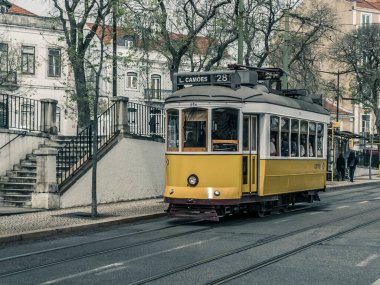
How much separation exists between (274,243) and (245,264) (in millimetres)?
2418

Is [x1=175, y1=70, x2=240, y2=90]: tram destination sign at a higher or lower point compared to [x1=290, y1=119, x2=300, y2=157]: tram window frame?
higher

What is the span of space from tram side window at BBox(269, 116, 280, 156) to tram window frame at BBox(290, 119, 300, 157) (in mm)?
929

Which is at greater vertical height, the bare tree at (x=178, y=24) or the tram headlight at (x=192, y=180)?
the bare tree at (x=178, y=24)

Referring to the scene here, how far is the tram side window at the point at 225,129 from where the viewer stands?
15.7m

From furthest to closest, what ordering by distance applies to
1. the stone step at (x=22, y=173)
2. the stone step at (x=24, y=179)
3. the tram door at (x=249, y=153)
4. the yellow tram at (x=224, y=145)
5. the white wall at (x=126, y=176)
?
the stone step at (x=22, y=173)
the stone step at (x=24, y=179)
the white wall at (x=126, y=176)
the tram door at (x=249, y=153)
the yellow tram at (x=224, y=145)

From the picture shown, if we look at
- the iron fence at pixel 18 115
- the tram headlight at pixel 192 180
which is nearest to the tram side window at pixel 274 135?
the tram headlight at pixel 192 180

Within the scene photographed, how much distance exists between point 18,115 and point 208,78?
7752 millimetres

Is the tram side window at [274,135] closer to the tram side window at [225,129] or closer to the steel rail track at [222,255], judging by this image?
the tram side window at [225,129]

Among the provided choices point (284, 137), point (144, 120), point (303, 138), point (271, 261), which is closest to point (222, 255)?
point (271, 261)

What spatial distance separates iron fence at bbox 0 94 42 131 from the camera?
841 inches

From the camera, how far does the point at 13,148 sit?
21109mm

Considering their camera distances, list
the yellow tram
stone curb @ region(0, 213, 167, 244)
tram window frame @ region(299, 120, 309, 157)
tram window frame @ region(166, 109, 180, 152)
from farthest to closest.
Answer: tram window frame @ region(299, 120, 309, 157), tram window frame @ region(166, 109, 180, 152), the yellow tram, stone curb @ region(0, 213, 167, 244)

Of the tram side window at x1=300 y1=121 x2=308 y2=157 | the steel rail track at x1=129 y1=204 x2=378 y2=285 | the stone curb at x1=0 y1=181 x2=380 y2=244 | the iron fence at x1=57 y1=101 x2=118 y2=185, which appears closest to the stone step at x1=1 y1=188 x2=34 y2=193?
the iron fence at x1=57 y1=101 x2=118 y2=185

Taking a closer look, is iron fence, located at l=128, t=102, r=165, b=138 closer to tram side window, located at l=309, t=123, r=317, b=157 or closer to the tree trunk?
the tree trunk
